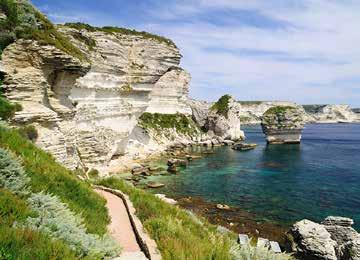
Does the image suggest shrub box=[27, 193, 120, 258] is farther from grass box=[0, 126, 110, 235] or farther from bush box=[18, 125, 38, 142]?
bush box=[18, 125, 38, 142]

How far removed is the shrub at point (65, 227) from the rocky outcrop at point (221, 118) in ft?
293

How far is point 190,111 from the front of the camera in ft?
322

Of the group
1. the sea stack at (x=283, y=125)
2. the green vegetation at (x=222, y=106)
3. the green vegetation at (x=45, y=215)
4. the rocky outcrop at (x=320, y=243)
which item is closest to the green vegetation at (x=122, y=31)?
the green vegetation at (x=222, y=106)

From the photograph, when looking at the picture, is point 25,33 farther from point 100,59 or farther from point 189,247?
point 100,59

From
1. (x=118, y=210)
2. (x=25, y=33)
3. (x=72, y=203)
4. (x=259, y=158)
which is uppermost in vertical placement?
(x=25, y=33)

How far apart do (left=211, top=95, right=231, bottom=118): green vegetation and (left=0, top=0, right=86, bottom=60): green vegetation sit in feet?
252

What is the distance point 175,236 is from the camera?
11055 mm

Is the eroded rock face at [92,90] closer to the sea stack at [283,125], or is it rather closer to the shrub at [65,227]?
the shrub at [65,227]

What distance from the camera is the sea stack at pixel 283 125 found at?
318 feet

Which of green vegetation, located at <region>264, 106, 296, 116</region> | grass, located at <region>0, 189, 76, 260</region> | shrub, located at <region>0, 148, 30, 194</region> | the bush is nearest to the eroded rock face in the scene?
the bush

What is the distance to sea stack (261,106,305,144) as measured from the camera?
9700 centimetres

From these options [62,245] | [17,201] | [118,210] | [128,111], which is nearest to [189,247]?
[62,245]

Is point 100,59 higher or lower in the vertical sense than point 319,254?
higher

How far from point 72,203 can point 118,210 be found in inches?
136
